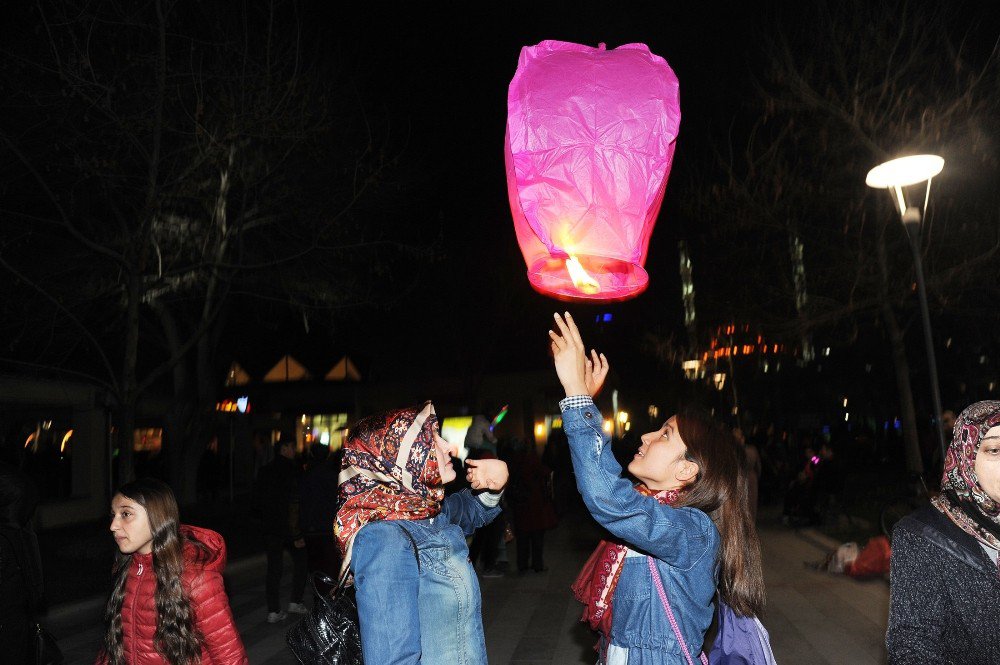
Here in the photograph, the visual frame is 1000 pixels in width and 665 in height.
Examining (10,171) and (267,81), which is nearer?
(267,81)

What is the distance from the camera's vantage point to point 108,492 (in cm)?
2394

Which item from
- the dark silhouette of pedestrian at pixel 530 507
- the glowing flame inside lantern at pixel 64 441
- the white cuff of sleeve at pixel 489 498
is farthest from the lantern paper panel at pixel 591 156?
the glowing flame inside lantern at pixel 64 441

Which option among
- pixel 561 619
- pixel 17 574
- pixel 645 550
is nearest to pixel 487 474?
pixel 645 550

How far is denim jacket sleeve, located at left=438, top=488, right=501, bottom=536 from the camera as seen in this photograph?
3471 millimetres

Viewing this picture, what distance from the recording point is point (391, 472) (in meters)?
2.96

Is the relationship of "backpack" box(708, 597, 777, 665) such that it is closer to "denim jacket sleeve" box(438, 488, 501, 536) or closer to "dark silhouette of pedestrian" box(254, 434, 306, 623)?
"denim jacket sleeve" box(438, 488, 501, 536)

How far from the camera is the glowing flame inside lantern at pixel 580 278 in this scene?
2730mm

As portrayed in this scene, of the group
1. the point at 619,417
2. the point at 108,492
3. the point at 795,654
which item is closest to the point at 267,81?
the point at 795,654

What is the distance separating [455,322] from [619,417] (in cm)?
1902

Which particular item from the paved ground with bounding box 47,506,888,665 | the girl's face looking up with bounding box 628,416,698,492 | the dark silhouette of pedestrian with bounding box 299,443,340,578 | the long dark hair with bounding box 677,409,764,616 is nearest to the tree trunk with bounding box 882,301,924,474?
the paved ground with bounding box 47,506,888,665

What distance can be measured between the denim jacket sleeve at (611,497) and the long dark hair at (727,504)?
35 cm

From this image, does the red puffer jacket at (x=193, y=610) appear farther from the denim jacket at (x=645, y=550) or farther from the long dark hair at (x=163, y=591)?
the denim jacket at (x=645, y=550)

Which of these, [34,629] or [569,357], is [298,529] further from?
[569,357]

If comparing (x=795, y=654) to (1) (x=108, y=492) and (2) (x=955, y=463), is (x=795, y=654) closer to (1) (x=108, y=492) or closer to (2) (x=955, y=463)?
(2) (x=955, y=463)
